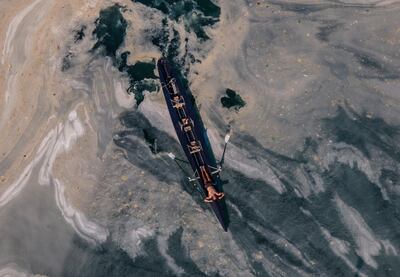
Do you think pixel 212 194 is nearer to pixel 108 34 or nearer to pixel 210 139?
pixel 210 139

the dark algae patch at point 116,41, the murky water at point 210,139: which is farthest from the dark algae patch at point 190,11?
the dark algae patch at point 116,41

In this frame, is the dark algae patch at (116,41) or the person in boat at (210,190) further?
the dark algae patch at (116,41)

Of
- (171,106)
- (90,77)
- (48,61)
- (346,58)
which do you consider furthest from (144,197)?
(346,58)

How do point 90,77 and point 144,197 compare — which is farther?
point 90,77

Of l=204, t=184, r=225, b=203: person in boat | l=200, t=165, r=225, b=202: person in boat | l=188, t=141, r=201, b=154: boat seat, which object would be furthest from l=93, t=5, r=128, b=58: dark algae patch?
l=204, t=184, r=225, b=203: person in boat

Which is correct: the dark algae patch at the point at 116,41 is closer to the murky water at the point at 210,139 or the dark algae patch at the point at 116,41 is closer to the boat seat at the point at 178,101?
the murky water at the point at 210,139

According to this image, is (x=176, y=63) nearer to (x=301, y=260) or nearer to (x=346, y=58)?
(x=346, y=58)

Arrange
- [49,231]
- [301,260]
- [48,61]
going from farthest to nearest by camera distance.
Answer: [48,61] < [49,231] < [301,260]
